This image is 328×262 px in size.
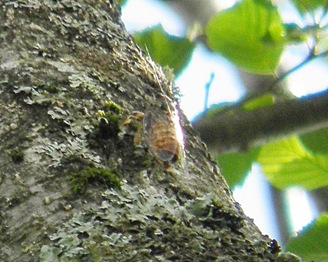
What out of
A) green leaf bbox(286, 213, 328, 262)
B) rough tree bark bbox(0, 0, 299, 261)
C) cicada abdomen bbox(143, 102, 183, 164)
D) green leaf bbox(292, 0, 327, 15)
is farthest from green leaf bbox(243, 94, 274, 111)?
cicada abdomen bbox(143, 102, 183, 164)

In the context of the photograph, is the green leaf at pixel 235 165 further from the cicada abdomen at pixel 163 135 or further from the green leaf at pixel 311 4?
the cicada abdomen at pixel 163 135

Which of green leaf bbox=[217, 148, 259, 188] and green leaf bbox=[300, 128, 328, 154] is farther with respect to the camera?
green leaf bbox=[217, 148, 259, 188]

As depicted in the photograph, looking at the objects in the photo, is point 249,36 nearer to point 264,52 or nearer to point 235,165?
point 264,52

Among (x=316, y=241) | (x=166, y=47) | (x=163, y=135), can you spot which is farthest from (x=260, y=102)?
(x=163, y=135)

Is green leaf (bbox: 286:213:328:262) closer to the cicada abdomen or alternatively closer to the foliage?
the foliage

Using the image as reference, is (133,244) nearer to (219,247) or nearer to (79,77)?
(219,247)
